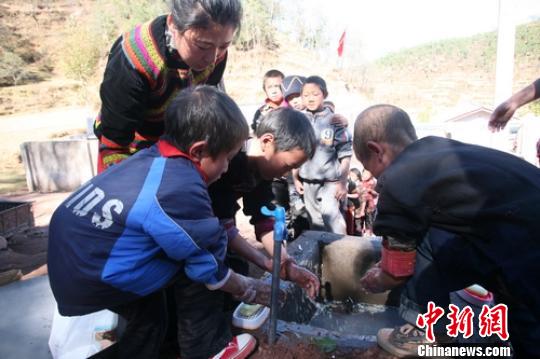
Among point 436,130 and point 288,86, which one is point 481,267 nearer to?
point 288,86

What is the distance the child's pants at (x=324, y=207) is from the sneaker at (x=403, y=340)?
7.22 ft

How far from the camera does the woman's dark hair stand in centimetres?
179

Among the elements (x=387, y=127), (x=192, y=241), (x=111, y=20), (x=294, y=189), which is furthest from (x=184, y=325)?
(x=111, y=20)

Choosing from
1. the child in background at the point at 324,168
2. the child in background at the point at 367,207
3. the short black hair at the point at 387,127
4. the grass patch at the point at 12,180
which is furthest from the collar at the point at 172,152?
the grass patch at the point at 12,180

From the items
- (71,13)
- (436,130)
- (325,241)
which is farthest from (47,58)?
(325,241)

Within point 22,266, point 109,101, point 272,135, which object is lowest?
point 22,266

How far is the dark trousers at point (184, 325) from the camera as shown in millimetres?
1652

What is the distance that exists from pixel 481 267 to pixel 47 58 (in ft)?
135

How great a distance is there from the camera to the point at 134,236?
1.47 metres

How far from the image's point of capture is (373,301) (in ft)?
10.1

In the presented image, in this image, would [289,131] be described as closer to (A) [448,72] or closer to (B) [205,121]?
(B) [205,121]

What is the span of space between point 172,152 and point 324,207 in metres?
2.65

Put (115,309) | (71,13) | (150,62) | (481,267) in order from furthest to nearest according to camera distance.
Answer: (71,13) < (150,62) < (115,309) < (481,267)

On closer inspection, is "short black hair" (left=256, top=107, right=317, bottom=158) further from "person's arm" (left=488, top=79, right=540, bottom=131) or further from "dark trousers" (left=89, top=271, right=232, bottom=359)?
"person's arm" (left=488, top=79, right=540, bottom=131)
